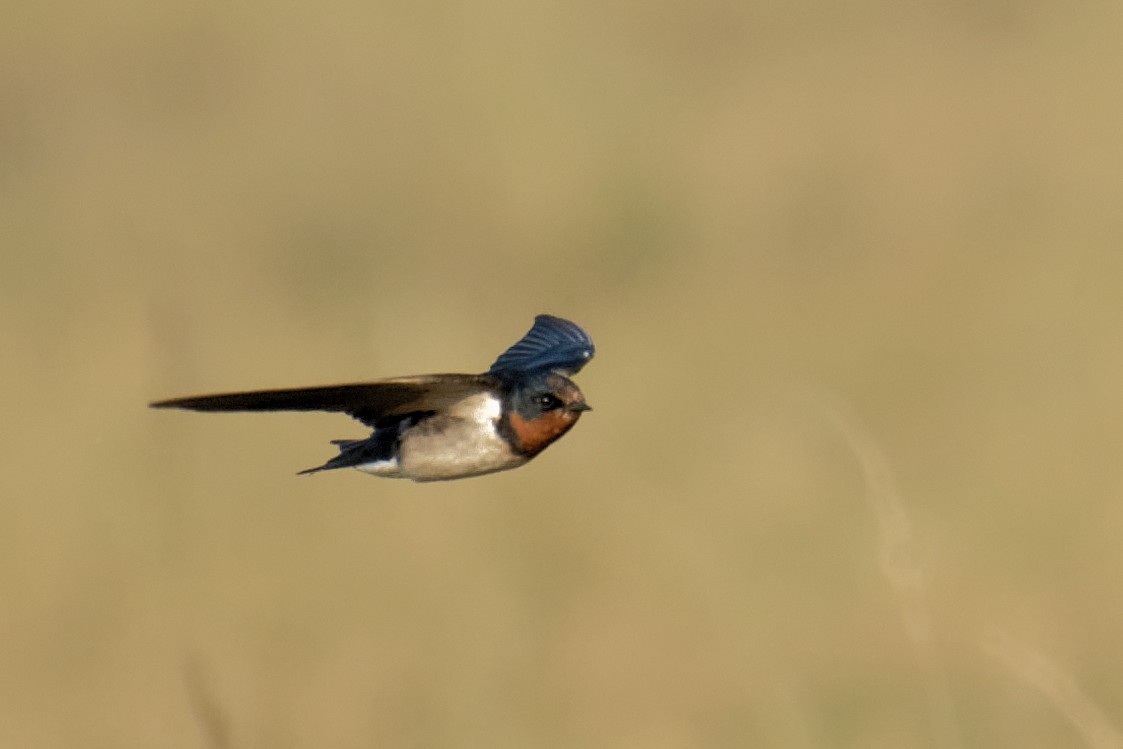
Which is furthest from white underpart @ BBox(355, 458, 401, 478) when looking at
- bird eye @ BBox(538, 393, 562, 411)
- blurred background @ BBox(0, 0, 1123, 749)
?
blurred background @ BBox(0, 0, 1123, 749)

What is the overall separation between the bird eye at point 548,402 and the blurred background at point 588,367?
17.1 inches

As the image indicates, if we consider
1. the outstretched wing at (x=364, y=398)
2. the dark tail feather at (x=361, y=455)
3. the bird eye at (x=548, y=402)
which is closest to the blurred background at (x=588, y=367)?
the outstretched wing at (x=364, y=398)

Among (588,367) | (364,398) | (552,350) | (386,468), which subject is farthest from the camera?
(588,367)

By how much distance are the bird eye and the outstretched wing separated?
0.08m

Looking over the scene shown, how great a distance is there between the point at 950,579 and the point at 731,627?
1074mm

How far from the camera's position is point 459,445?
11.3 ft

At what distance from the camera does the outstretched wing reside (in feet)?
9.46

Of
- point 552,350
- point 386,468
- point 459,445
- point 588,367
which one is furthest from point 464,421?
point 588,367

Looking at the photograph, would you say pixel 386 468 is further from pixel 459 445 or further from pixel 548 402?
pixel 548 402

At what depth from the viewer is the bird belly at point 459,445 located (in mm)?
3430

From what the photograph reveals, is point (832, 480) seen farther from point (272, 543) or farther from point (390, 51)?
point (390, 51)

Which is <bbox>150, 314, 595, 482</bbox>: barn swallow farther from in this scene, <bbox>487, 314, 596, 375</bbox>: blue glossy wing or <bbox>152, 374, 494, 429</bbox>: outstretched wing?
<bbox>487, 314, 596, 375</bbox>: blue glossy wing

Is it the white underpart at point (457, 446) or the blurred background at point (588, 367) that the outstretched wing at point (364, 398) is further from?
the blurred background at point (588, 367)

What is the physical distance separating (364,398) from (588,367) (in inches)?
154
